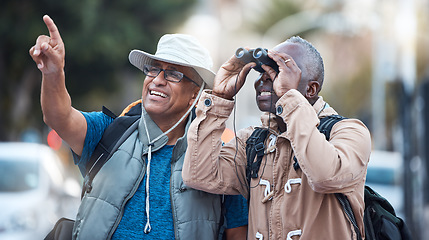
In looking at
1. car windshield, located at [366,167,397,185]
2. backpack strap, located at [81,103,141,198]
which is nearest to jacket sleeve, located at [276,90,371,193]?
backpack strap, located at [81,103,141,198]

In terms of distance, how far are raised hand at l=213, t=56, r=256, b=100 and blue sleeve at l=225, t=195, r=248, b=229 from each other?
62cm

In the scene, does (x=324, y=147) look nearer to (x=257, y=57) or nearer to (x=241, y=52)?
(x=257, y=57)

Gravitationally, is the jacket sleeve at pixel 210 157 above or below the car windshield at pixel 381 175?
below

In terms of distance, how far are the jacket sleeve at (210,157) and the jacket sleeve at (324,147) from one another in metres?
0.41

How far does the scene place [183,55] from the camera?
349 centimetres

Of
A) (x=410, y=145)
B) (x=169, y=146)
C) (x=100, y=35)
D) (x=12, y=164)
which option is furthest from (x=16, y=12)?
(x=169, y=146)

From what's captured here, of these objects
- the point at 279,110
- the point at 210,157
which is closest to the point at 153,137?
the point at 210,157

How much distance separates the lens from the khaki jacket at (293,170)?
2.66m

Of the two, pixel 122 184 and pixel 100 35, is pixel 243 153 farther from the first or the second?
pixel 100 35

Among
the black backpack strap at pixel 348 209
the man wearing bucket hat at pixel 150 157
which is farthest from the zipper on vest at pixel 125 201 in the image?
the black backpack strap at pixel 348 209

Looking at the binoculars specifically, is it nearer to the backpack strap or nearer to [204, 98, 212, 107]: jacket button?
[204, 98, 212, 107]: jacket button

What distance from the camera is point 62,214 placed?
845 cm

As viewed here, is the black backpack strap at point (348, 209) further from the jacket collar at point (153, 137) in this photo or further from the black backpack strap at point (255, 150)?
the jacket collar at point (153, 137)

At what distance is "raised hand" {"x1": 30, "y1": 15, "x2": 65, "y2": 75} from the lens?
115 inches
